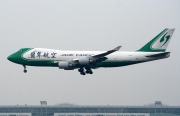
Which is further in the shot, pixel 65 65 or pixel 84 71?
pixel 84 71

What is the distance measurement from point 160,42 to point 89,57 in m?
15.0

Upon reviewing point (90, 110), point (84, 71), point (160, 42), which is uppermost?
point (160, 42)

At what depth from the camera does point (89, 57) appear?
121m

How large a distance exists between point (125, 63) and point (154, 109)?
31.8 meters

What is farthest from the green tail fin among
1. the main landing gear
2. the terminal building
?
the terminal building

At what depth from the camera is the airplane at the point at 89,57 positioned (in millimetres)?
121062

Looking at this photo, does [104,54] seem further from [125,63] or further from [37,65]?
[37,65]

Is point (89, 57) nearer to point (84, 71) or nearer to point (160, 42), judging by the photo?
point (84, 71)

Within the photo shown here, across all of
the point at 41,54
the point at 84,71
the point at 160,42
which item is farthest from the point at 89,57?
the point at 160,42

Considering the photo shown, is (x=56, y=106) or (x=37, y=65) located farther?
(x=56, y=106)

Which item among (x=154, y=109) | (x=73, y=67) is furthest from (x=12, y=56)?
(x=154, y=109)

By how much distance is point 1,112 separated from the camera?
15238cm

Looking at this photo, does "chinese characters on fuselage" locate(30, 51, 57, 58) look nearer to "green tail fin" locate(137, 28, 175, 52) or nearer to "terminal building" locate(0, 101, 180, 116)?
"green tail fin" locate(137, 28, 175, 52)

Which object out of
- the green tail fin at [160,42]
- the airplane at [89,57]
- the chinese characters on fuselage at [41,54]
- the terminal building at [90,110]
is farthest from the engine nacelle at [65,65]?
the terminal building at [90,110]
